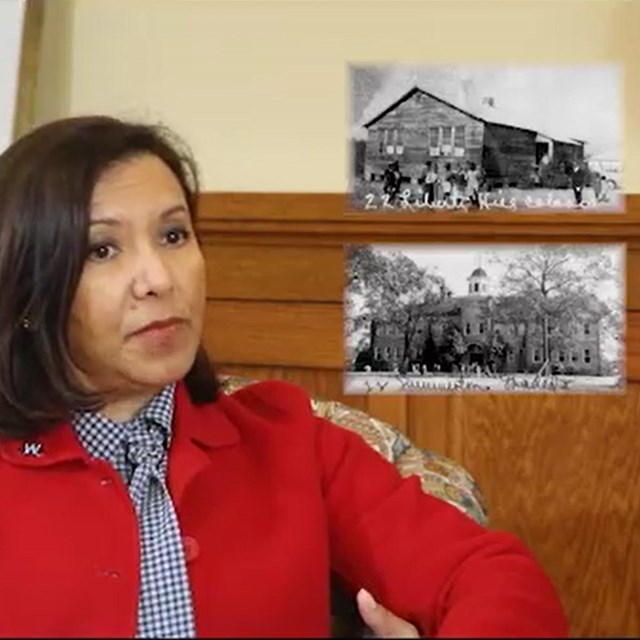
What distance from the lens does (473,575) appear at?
3.60ft

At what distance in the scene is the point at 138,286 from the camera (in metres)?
1.16

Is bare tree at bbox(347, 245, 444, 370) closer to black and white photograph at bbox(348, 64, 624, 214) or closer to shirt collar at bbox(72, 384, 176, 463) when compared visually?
black and white photograph at bbox(348, 64, 624, 214)

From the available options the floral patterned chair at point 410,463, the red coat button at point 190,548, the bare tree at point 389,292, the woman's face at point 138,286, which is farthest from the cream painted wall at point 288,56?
the red coat button at point 190,548

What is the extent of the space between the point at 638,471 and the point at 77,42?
3.82ft

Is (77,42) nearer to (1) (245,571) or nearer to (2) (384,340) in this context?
(2) (384,340)

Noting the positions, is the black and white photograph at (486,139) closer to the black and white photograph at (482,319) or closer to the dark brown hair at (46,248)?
the black and white photograph at (482,319)

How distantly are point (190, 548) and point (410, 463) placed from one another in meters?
0.36

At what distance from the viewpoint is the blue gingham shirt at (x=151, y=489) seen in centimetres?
112

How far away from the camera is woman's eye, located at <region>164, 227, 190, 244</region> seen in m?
1.22

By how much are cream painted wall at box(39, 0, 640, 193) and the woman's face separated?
24.2 inches

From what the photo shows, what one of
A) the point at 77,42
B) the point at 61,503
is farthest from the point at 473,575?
the point at 77,42

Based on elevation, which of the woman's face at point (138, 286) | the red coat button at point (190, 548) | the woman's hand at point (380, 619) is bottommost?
the woman's hand at point (380, 619)

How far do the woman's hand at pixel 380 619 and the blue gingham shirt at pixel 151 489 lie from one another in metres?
0.17

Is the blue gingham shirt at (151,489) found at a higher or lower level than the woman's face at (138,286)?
lower
